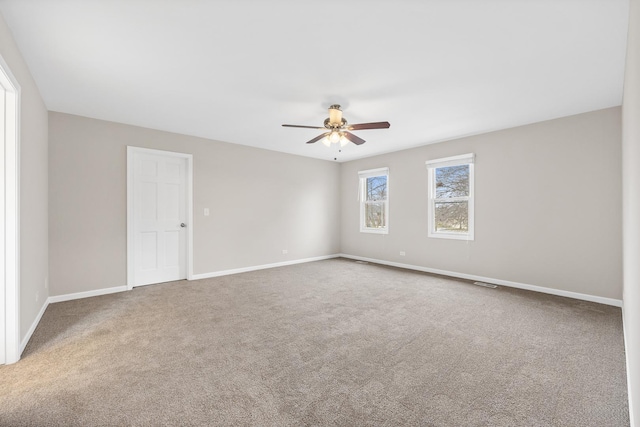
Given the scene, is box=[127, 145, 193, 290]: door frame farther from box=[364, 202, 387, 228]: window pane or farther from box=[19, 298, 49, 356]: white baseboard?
box=[364, 202, 387, 228]: window pane

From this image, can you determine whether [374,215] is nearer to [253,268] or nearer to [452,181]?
[452,181]

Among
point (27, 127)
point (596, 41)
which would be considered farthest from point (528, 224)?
point (27, 127)

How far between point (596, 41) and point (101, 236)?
19.3ft

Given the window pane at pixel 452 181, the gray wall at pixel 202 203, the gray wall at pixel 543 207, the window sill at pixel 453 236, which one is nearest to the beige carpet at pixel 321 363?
the gray wall at pixel 543 207

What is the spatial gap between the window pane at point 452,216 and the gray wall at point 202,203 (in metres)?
2.66

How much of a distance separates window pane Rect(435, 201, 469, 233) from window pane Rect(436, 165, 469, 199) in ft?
0.57

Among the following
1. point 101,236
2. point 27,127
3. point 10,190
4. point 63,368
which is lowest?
point 63,368

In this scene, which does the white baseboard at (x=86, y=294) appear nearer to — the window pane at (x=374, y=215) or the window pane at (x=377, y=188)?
the window pane at (x=374, y=215)

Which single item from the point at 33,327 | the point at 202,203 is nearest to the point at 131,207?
the point at 202,203

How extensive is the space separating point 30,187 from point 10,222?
0.73 m

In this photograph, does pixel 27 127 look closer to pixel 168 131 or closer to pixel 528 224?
pixel 168 131

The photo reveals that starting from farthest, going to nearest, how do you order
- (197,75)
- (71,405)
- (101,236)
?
(101,236) < (197,75) < (71,405)

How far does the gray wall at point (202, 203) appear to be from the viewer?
12.7 feet

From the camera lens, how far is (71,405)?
177cm
